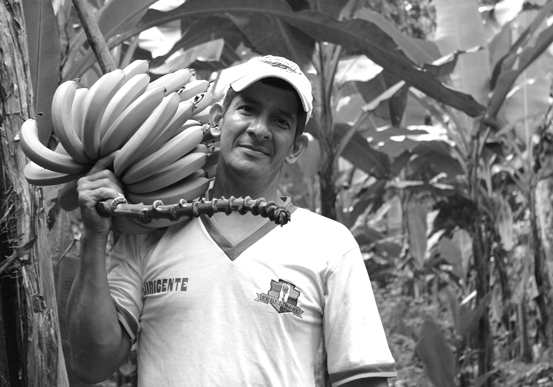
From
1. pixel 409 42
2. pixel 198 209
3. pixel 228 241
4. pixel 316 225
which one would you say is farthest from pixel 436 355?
pixel 198 209

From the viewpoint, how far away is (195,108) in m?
1.69

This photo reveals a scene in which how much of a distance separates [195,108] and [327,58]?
8.31ft

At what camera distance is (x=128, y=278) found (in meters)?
1.59

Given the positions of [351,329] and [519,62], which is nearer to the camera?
[351,329]

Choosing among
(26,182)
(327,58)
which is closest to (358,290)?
(26,182)

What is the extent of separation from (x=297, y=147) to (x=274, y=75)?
0.78 feet

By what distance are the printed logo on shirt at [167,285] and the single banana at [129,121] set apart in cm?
30

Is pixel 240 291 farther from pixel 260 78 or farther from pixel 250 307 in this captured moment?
pixel 260 78

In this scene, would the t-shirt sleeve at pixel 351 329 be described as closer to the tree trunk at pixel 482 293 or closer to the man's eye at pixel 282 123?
the man's eye at pixel 282 123

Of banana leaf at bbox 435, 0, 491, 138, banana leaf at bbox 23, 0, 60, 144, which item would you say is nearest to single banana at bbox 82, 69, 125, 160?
banana leaf at bbox 23, 0, 60, 144

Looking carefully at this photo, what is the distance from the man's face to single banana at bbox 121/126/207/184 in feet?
0.28

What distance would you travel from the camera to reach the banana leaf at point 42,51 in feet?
7.53

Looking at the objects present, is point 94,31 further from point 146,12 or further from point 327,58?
point 327,58

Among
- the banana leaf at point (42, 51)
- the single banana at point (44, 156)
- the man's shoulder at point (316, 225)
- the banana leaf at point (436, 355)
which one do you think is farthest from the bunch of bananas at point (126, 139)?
the banana leaf at point (436, 355)
